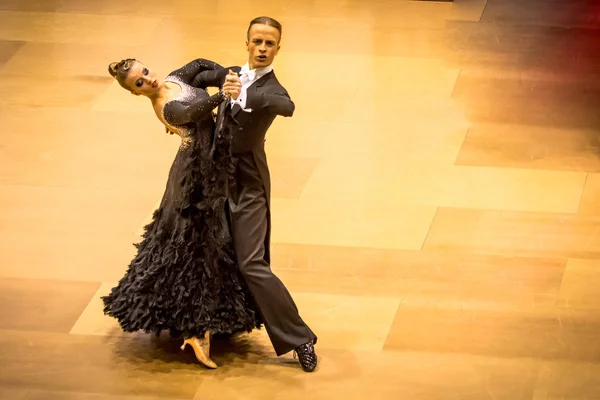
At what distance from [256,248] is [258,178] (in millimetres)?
246

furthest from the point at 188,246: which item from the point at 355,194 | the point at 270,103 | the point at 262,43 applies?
the point at 355,194

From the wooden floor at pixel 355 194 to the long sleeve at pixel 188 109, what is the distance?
88 centimetres

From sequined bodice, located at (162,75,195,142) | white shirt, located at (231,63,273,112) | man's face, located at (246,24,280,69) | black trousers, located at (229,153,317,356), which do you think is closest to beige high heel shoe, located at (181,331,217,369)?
black trousers, located at (229,153,317,356)

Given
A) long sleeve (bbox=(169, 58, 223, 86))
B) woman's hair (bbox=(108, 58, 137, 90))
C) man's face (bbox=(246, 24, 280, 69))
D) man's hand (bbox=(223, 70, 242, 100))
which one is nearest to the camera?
man's hand (bbox=(223, 70, 242, 100))

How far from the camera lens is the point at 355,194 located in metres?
6.44

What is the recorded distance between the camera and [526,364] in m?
5.20

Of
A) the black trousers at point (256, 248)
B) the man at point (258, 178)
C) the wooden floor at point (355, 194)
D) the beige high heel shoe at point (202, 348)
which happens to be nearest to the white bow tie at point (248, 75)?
the man at point (258, 178)

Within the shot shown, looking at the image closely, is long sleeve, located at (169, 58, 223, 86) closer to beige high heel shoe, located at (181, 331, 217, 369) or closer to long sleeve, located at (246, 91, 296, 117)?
long sleeve, located at (246, 91, 296, 117)

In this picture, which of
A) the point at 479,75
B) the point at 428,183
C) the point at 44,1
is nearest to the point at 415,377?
the point at 428,183

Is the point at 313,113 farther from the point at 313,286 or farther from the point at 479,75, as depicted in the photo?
the point at 313,286

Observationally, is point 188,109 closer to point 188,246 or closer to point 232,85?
point 232,85

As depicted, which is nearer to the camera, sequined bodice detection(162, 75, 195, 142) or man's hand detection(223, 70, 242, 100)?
man's hand detection(223, 70, 242, 100)

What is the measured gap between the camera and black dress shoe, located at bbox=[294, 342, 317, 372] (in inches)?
203

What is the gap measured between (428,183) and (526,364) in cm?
150
